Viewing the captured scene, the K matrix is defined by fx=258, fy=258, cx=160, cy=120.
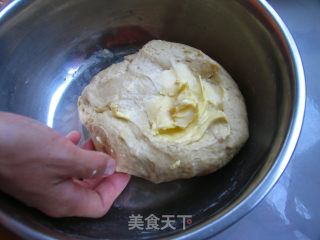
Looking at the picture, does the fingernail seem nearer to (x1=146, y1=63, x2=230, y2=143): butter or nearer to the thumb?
the thumb

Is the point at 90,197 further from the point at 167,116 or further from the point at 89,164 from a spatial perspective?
the point at 167,116

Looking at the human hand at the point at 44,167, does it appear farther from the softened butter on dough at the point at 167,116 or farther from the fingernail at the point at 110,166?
the softened butter on dough at the point at 167,116

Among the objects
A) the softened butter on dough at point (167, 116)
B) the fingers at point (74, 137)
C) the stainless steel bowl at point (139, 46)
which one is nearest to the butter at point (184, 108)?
the softened butter on dough at point (167, 116)

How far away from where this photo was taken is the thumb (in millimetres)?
724

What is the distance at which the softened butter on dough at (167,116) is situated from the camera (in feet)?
2.86

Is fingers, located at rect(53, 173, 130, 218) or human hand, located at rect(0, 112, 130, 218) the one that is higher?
human hand, located at rect(0, 112, 130, 218)

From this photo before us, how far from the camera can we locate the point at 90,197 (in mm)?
827

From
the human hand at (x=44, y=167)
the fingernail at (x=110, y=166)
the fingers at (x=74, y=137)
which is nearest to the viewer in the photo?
the human hand at (x=44, y=167)

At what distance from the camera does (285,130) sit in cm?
75

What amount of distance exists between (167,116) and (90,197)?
372 mm

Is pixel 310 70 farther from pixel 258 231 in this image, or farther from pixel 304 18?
pixel 258 231

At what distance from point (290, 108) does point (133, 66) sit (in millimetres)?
584

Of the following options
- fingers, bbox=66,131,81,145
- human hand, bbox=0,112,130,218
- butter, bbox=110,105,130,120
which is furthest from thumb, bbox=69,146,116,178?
fingers, bbox=66,131,81,145

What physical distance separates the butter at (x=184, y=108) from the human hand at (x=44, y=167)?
24 centimetres
